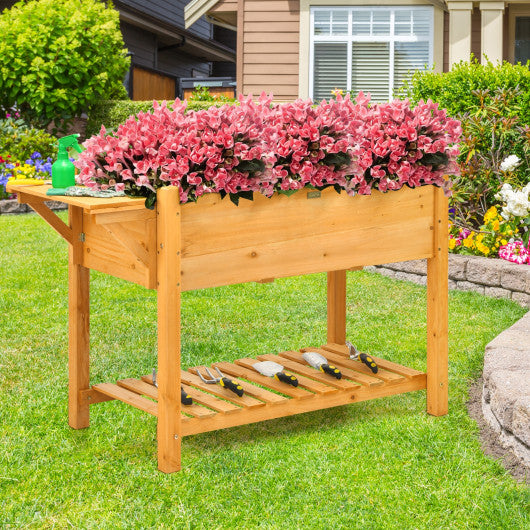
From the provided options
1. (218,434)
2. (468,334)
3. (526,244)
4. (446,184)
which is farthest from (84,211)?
(526,244)

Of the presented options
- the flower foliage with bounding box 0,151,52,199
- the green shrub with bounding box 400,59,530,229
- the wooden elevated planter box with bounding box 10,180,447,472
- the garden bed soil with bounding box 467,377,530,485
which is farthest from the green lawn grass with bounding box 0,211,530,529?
the flower foliage with bounding box 0,151,52,199

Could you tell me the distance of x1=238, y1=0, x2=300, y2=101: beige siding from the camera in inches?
524

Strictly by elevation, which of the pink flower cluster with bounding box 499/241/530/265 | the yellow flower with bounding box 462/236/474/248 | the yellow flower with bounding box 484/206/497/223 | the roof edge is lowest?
the pink flower cluster with bounding box 499/241/530/265

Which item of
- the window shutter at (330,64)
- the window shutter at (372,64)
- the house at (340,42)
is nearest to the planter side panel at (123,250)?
the house at (340,42)

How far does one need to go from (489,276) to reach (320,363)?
9.21 ft

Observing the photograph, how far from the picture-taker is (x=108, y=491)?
333 centimetres

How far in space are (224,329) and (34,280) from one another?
6.65 feet

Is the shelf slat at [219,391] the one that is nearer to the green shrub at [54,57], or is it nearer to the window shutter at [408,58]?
the green shrub at [54,57]

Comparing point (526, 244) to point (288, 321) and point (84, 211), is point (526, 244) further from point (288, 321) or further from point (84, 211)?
point (84, 211)

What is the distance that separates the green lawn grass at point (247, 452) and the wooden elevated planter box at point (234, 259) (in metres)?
0.16

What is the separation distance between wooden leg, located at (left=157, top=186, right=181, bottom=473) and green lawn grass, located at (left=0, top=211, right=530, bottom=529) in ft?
0.41

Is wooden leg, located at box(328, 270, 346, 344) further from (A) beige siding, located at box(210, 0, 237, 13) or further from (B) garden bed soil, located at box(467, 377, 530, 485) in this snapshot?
(A) beige siding, located at box(210, 0, 237, 13)

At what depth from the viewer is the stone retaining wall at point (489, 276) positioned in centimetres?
652

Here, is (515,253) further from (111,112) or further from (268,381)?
(111,112)
